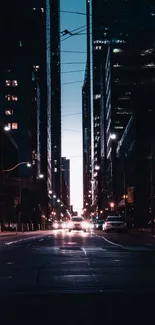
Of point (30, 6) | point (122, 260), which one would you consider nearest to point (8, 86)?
point (30, 6)

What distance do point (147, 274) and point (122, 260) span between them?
207 inches

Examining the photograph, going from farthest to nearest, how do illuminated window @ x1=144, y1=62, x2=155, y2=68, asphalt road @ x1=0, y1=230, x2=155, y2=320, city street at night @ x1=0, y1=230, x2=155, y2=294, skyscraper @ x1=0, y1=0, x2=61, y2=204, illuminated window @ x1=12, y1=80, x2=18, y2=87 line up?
1. illuminated window @ x1=12, y1=80, x2=18, y2=87
2. skyscraper @ x1=0, y1=0, x2=61, y2=204
3. illuminated window @ x1=144, y1=62, x2=155, y2=68
4. city street at night @ x1=0, y1=230, x2=155, y2=294
5. asphalt road @ x1=0, y1=230, x2=155, y2=320

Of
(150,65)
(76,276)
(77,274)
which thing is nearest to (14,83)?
(150,65)

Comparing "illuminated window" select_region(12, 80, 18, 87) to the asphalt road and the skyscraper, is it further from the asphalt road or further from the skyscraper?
the asphalt road

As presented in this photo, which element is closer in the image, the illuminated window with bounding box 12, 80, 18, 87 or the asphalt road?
the asphalt road

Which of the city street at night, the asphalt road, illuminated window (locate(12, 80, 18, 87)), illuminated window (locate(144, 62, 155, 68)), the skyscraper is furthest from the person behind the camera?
illuminated window (locate(12, 80, 18, 87))

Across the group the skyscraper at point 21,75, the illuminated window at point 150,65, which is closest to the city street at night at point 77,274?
the skyscraper at point 21,75

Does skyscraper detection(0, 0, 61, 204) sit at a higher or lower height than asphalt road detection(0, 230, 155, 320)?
higher

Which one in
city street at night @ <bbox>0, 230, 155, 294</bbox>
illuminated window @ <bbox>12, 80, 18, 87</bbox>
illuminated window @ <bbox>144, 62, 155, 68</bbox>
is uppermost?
illuminated window @ <bbox>144, 62, 155, 68</bbox>

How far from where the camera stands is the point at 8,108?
167250mm

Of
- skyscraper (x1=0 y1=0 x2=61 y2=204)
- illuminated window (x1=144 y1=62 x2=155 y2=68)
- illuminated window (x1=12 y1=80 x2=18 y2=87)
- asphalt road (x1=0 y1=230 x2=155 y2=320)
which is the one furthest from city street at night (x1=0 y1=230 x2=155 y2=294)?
illuminated window (x1=12 y1=80 x2=18 y2=87)

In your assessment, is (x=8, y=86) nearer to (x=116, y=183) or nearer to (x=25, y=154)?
(x=25, y=154)

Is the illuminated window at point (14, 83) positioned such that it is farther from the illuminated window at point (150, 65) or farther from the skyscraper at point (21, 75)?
the illuminated window at point (150, 65)

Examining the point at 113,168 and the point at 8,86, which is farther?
the point at 8,86
